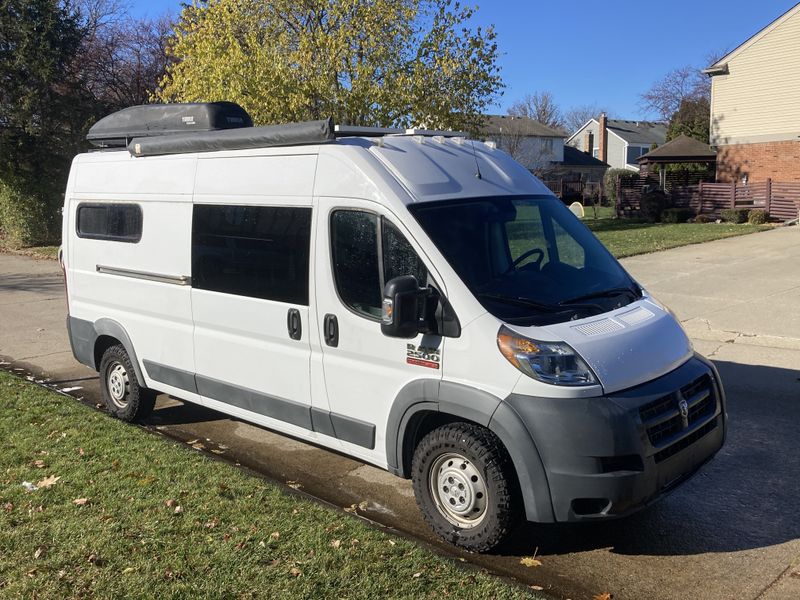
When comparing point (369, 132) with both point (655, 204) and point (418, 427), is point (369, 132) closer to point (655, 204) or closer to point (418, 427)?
point (418, 427)

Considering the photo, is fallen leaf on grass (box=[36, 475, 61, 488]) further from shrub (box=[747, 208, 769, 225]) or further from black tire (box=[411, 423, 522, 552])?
shrub (box=[747, 208, 769, 225])

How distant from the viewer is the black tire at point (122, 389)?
6523mm

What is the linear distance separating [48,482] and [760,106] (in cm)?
3192

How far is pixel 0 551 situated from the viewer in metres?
4.15

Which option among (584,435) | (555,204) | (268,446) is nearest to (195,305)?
(268,446)

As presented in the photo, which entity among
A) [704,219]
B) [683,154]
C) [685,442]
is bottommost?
[685,442]

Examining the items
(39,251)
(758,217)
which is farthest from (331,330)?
(758,217)

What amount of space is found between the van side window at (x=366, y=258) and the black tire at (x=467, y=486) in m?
0.86

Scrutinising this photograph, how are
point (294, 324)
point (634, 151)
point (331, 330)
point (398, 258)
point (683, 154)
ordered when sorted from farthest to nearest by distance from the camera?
point (634, 151)
point (683, 154)
point (294, 324)
point (331, 330)
point (398, 258)

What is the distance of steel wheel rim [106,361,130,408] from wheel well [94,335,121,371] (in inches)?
8.0

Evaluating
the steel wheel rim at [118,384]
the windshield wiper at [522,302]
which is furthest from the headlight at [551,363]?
the steel wheel rim at [118,384]

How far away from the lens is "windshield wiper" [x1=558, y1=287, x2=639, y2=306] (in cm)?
433

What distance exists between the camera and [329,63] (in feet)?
61.2

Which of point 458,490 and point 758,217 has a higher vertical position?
point 758,217
